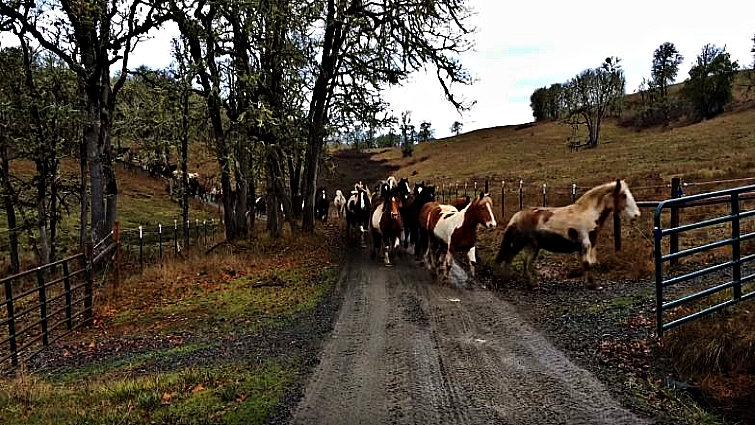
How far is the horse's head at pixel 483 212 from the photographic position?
36.7 ft

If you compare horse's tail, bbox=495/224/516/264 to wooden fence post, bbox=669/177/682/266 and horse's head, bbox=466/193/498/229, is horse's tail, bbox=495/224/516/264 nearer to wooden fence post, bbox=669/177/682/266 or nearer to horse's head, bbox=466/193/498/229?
horse's head, bbox=466/193/498/229

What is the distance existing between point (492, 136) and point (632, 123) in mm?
21438

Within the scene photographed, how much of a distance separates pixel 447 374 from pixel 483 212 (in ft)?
19.2

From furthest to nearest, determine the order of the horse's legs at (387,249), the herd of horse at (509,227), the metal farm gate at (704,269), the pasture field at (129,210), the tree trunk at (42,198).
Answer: the pasture field at (129,210) → the tree trunk at (42,198) → the horse's legs at (387,249) → the herd of horse at (509,227) → the metal farm gate at (704,269)

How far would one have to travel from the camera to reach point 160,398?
538 cm

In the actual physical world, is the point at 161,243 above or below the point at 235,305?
above

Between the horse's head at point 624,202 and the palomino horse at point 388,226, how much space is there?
18.5 ft

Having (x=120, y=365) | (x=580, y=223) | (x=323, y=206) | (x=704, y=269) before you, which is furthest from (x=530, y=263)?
(x=323, y=206)

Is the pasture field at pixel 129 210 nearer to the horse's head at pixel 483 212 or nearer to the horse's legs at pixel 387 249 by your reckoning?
the horse's legs at pixel 387 249

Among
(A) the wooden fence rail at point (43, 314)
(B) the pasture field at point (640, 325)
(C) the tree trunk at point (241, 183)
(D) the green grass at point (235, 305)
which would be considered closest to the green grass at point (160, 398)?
(A) the wooden fence rail at point (43, 314)

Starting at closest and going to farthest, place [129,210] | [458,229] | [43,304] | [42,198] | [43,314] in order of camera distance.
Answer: [43,304], [43,314], [458,229], [42,198], [129,210]

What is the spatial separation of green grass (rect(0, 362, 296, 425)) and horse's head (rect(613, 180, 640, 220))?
658cm

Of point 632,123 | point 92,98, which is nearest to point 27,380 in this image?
point 92,98

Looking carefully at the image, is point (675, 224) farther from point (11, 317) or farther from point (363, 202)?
point (11, 317)
